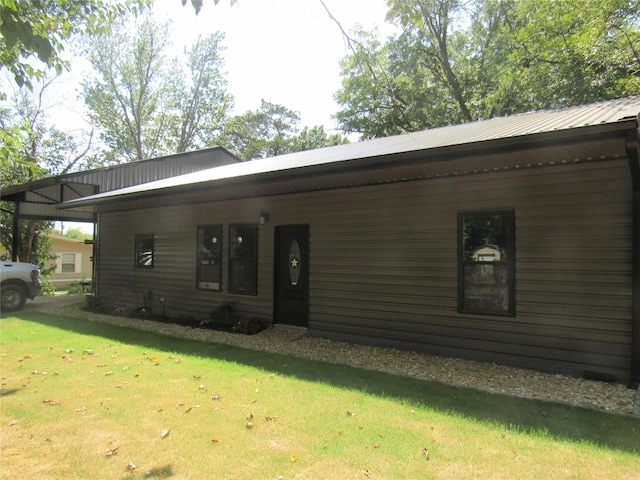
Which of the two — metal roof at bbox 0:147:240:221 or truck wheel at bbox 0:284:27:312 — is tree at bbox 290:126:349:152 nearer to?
metal roof at bbox 0:147:240:221

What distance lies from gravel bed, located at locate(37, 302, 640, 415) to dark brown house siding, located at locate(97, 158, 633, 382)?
0.80 feet

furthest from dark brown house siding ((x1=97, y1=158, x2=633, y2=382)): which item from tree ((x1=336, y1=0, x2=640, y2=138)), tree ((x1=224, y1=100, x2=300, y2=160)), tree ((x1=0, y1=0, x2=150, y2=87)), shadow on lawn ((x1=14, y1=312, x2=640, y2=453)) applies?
tree ((x1=224, y1=100, x2=300, y2=160))

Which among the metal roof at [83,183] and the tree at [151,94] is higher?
A: the tree at [151,94]

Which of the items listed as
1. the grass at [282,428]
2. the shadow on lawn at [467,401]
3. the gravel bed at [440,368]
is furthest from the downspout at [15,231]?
the shadow on lawn at [467,401]

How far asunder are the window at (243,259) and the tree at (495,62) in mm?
3905

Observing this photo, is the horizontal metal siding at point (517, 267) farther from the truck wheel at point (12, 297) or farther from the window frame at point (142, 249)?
the truck wheel at point (12, 297)

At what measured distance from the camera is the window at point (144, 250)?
404 inches

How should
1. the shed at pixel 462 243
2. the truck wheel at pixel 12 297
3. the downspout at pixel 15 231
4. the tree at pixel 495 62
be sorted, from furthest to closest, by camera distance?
the downspout at pixel 15 231 < the tree at pixel 495 62 < the truck wheel at pixel 12 297 < the shed at pixel 462 243

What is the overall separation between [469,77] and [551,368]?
1846 centimetres

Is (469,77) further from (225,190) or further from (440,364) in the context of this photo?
(440,364)

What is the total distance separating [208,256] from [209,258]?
0.06 meters

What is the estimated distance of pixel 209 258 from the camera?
→ 8.99 meters

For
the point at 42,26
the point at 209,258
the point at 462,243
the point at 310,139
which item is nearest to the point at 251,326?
the point at 209,258

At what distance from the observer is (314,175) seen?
6020mm
